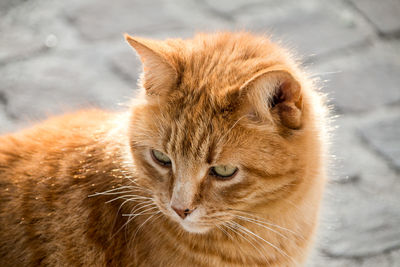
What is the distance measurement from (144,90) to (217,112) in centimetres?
39

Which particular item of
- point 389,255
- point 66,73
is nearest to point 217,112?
point 389,255

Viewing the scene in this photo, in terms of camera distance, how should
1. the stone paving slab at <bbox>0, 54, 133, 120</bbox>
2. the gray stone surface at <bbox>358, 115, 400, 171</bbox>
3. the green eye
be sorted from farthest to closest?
the stone paving slab at <bbox>0, 54, 133, 120</bbox> → the gray stone surface at <bbox>358, 115, 400, 171</bbox> → the green eye

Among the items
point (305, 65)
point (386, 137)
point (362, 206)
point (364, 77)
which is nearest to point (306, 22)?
point (305, 65)

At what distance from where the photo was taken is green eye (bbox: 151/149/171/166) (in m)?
2.03

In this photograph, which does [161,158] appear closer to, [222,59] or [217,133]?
[217,133]

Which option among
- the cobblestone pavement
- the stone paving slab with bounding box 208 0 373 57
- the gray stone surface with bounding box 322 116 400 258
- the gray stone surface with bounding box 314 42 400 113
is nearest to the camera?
the gray stone surface with bounding box 322 116 400 258

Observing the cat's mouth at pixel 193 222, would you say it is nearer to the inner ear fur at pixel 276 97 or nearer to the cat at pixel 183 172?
the cat at pixel 183 172

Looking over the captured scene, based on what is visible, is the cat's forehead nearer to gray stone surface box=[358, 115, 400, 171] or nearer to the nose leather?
the nose leather

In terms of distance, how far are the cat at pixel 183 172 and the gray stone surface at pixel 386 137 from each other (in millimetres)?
1118

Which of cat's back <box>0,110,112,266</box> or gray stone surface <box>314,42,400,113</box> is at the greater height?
gray stone surface <box>314,42,400,113</box>

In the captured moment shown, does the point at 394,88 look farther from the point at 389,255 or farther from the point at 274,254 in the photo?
the point at 274,254

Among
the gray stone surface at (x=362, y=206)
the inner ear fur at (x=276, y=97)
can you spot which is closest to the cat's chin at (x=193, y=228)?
the inner ear fur at (x=276, y=97)

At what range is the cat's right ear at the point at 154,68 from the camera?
1.91 meters

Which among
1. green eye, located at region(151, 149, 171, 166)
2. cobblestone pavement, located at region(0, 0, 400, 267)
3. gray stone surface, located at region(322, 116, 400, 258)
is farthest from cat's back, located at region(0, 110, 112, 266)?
gray stone surface, located at region(322, 116, 400, 258)
